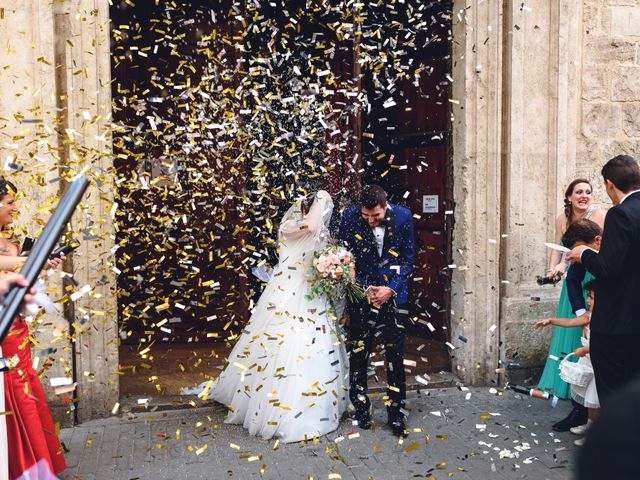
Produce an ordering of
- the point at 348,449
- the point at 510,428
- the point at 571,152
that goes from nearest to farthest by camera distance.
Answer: the point at 348,449
the point at 510,428
the point at 571,152

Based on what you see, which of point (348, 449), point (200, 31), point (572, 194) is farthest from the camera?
point (200, 31)

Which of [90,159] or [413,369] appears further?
[413,369]

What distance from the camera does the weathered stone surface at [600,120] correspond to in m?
6.82

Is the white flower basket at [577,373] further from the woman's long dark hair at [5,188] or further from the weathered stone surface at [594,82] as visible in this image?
the woman's long dark hair at [5,188]

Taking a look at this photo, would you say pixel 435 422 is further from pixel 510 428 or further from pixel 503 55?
pixel 503 55

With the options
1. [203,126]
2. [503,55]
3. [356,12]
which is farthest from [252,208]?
[503,55]

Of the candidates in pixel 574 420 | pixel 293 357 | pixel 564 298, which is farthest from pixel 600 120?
pixel 293 357

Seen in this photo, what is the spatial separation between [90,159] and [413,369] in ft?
12.6

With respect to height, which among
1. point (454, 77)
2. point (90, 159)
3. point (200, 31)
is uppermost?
point (200, 31)

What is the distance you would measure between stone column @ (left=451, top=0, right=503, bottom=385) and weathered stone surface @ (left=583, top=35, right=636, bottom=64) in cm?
95

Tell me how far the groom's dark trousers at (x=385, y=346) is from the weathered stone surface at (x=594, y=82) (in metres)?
3.07

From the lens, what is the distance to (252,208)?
7.97 metres

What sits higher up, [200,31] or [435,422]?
[200,31]

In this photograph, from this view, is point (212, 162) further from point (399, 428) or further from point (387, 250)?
point (399, 428)
